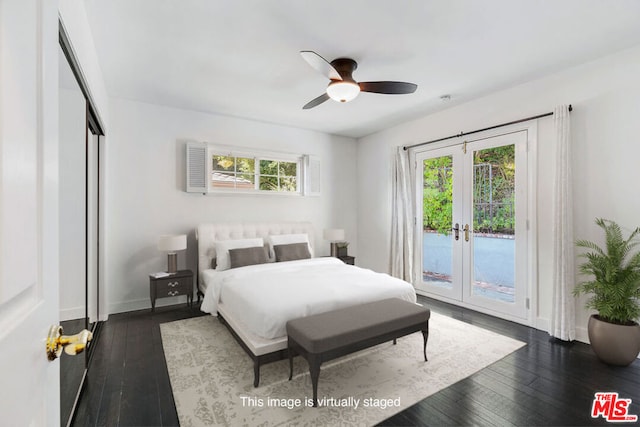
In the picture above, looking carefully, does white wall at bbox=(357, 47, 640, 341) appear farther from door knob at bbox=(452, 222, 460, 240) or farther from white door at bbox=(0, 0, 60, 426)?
white door at bbox=(0, 0, 60, 426)

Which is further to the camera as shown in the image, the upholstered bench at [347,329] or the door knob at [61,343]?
the upholstered bench at [347,329]

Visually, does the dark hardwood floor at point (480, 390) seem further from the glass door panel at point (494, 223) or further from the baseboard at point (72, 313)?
the glass door panel at point (494, 223)

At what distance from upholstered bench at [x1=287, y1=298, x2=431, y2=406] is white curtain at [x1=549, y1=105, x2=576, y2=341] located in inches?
62.2

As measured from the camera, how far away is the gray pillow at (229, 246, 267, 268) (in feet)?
13.1

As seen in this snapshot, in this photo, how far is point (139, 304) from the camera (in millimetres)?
4062

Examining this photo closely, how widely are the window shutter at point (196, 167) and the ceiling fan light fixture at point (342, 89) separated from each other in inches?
93.5

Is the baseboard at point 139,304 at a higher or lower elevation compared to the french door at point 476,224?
lower

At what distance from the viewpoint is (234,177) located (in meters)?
4.75

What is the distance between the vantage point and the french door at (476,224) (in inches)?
143

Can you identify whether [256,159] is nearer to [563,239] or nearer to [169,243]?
[169,243]

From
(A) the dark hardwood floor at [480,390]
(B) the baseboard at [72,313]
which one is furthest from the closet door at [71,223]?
(A) the dark hardwood floor at [480,390]

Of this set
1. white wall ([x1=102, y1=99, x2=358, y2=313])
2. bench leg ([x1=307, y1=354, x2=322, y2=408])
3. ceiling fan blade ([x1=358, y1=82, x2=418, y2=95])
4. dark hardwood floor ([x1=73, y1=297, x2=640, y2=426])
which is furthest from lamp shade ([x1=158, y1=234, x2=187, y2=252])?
ceiling fan blade ([x1=358, y1=82, x2=418, y2=95])

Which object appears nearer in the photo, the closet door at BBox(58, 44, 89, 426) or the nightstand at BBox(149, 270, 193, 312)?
the closet door at BBox(58, 44, 89, 426)

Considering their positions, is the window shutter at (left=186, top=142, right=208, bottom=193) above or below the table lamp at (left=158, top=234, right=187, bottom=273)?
above
